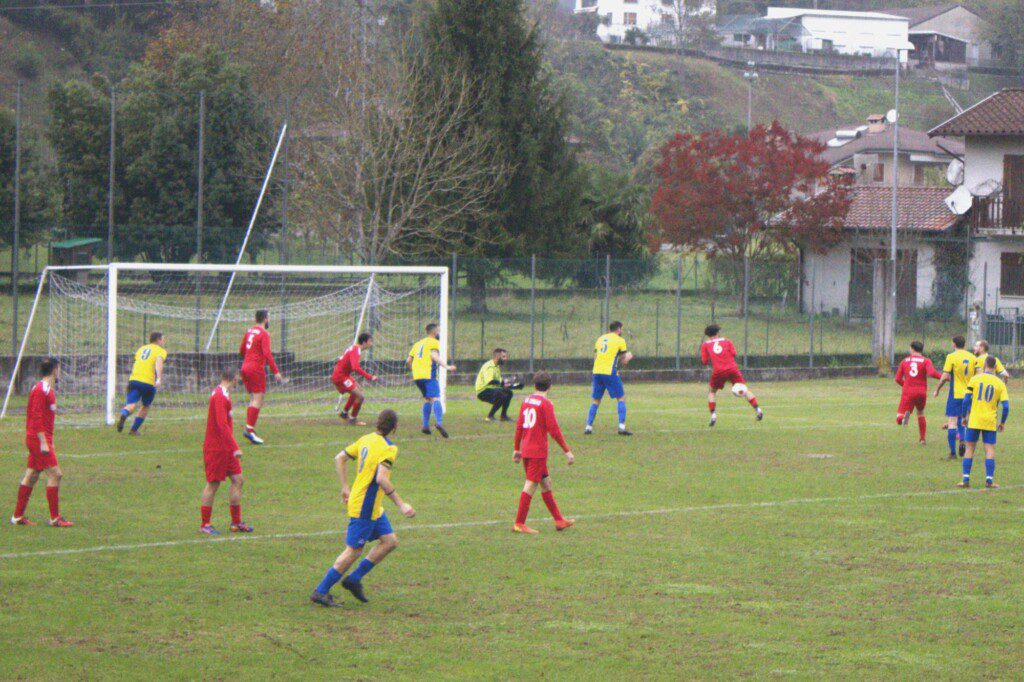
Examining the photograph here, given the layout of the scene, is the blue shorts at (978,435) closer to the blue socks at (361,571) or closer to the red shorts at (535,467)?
the red shorts at (535,467)

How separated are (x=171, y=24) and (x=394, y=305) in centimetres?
3883

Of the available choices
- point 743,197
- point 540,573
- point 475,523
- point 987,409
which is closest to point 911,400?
point 987,409

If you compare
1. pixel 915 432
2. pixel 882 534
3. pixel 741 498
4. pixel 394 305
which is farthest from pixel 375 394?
pixel 882 534

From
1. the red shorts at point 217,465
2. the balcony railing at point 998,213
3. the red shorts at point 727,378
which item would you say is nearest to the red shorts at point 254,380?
the red shorts at point 727,378

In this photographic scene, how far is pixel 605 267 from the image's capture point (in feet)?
116

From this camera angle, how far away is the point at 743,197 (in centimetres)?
4647

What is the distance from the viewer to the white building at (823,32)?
400 ft

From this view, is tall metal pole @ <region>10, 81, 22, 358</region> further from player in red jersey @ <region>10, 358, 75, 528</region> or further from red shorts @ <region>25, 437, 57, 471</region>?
red shorts @ <region>25, 437, 57, 471</region>

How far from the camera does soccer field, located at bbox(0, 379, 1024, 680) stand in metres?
9.03

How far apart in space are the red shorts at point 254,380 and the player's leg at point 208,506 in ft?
24.8

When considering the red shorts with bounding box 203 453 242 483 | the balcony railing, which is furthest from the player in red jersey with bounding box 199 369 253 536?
the balcony railing

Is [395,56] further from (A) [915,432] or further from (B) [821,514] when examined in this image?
(B) [821,514]

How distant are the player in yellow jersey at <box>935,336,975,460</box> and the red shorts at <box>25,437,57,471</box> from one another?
12.5 m

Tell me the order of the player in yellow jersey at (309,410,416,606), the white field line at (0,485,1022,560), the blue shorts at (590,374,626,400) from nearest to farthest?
the player in yellow jersey at (309,410,416,606) → the white field line at (0,485,1022,560) → the blue shorts at (590,374,626,400)
